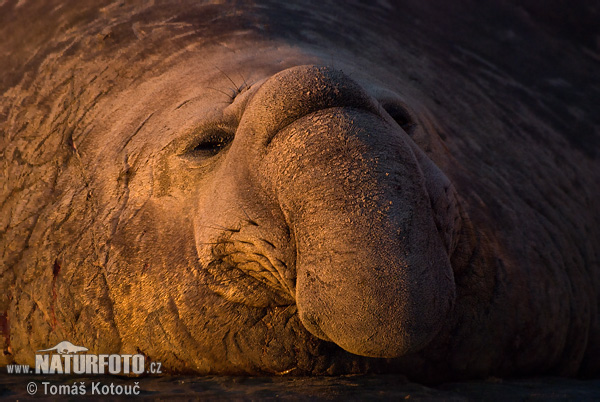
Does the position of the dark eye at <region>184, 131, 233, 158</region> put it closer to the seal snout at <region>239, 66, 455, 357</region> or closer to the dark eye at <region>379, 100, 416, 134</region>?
the seal snout at <region>239, 66, 455, 357</region>

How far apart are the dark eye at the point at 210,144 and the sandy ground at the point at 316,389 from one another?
82 centimetres

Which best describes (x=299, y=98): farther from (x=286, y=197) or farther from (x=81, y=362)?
(x=81, y=362)

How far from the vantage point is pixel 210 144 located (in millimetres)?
2844

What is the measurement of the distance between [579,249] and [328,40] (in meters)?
1.62

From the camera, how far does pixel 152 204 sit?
9.52 feet

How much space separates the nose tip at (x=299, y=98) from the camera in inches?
95.9

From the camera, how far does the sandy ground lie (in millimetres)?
2508

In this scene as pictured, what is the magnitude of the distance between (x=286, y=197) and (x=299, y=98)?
1.06 ft

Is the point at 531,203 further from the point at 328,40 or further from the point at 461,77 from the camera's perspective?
the point at 328,40

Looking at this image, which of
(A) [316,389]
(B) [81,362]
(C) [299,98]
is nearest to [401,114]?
(C) [299,98]

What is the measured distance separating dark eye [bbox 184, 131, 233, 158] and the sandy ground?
2.68 feet

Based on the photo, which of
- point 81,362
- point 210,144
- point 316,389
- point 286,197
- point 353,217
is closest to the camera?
point 353,217

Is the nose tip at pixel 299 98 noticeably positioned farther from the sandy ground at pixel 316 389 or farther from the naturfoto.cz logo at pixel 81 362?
the naturfoto.cz logo at pixel 81 362

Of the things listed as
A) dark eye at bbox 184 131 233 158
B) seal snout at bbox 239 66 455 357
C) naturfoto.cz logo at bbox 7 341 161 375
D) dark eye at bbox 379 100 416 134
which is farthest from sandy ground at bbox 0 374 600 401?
dark eye at bbox 379 100 416 134
